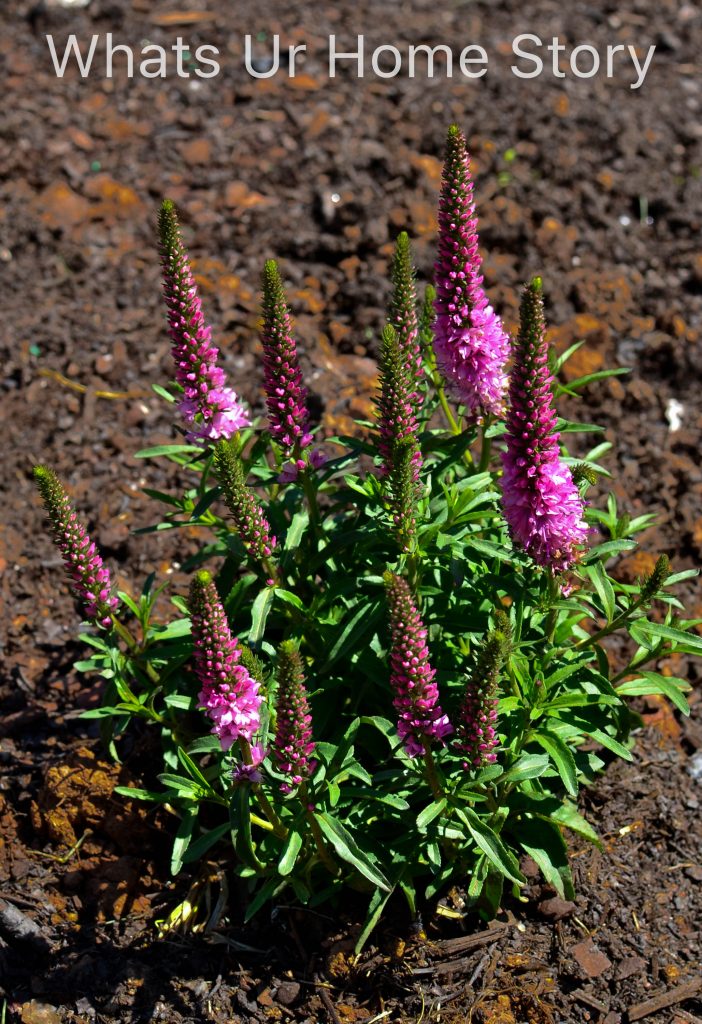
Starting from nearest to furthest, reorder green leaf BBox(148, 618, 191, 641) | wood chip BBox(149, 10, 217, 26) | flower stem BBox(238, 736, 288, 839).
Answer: flower stem BBox(238, 736, 288, 839)
green leaf BBox(148, 618, 191, 641)
wood chip BBox(149, 10, 217, 26)

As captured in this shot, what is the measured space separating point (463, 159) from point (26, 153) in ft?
20.6

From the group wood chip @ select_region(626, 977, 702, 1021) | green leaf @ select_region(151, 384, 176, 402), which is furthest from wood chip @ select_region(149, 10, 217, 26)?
wood chip @ select_region(626, 977, 702, 1021)

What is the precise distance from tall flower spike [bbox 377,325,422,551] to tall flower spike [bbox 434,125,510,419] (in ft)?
1.17

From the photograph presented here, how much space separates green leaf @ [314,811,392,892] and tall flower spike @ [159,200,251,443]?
1.79 m

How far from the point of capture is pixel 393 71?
32.9 ft

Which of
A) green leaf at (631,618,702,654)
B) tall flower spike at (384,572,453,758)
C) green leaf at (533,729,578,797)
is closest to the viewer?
tall flower spike at (384,572,453,758)

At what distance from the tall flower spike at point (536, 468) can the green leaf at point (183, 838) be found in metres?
2.06

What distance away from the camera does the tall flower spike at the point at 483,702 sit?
398 cm

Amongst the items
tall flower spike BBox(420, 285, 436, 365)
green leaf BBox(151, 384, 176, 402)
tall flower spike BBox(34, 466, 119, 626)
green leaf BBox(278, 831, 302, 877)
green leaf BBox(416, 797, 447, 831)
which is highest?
tall flower spike BBox(420, 285, 436, 365)

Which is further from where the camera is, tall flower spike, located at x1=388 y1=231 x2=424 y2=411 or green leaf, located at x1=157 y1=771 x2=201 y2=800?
green leaf, located at x1=157 y1=771 x2=201 y2=800

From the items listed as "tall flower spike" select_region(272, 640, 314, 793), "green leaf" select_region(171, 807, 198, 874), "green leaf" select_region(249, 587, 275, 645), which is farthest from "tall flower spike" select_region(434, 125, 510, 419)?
"green leaf" select_region(171, 807, 198, 874)

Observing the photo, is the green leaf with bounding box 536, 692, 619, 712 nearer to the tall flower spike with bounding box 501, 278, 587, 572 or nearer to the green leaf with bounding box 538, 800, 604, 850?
the green leaf with bounding box 538, 800, 604, 850

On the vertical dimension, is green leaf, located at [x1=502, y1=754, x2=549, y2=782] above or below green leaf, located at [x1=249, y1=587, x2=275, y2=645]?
below

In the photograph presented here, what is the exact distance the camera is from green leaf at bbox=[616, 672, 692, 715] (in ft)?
16.2
